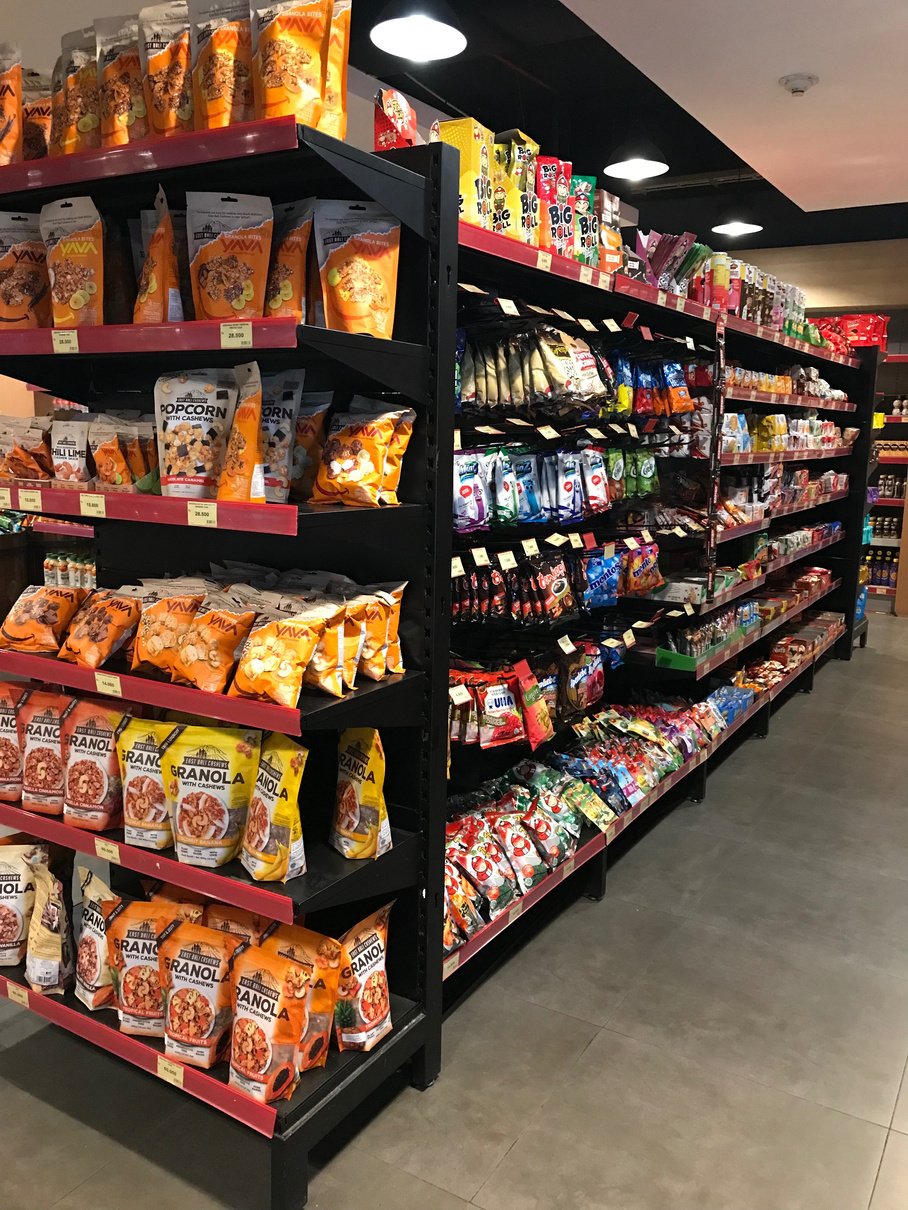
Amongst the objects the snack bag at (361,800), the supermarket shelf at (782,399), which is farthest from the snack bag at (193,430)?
the supermarket shelf at (782,399)

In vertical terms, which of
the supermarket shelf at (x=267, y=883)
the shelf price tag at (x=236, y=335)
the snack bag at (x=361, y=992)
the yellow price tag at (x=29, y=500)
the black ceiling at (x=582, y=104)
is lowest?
the snack bag at (x=361, y=992)

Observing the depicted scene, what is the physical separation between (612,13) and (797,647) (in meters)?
3.73

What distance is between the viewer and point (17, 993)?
2.30 m

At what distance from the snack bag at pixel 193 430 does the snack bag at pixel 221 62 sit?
49cm

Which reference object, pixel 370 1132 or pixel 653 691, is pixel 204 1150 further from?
pixel 653 691

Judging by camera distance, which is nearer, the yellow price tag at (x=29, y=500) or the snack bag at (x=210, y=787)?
the snack bag at (x=210, y=787)

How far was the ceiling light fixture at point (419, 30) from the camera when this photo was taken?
4.02 metres

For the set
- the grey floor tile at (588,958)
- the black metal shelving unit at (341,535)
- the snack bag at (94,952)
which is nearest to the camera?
the black metal shelving unit at (341,535)

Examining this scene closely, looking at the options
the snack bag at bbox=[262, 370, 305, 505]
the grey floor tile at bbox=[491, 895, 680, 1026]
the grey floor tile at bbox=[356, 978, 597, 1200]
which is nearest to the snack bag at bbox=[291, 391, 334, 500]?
the snack bag at bbox=[262, 370, 305, 505]

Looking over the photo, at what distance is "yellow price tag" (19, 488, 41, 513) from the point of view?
2109mm

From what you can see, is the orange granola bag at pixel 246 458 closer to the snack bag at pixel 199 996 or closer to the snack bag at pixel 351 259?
the snack bag at pixel 351 259

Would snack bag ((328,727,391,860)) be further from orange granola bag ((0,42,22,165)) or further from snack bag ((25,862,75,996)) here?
orange granola bag ((0,42,22,165))

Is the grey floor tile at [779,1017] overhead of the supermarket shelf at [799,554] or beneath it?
beneath

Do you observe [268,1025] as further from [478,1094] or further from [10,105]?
[10,105]
